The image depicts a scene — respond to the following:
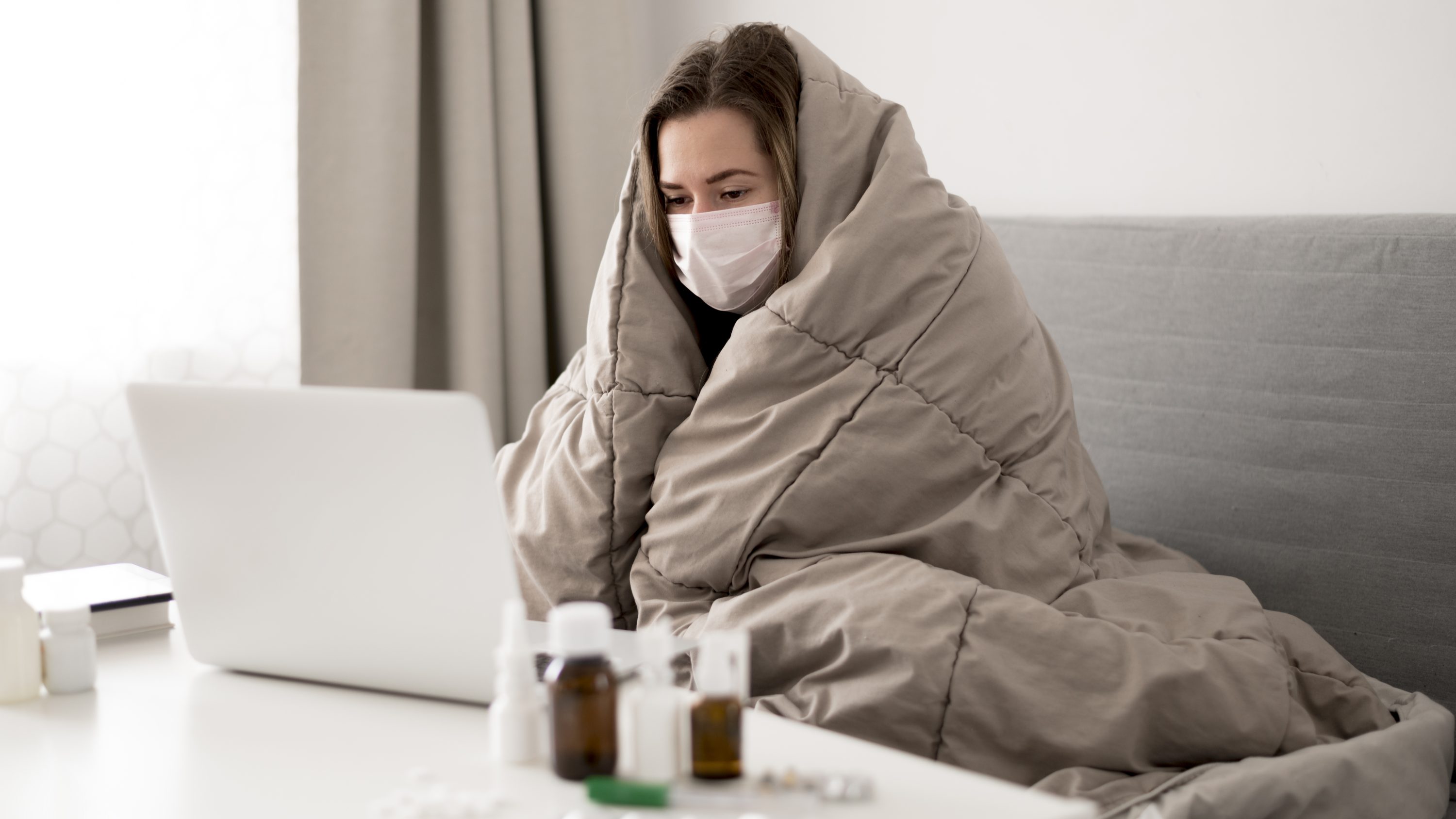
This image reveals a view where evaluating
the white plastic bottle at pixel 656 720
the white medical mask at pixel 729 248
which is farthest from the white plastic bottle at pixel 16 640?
the white medical mask at pixel 729 248

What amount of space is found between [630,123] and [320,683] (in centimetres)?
175

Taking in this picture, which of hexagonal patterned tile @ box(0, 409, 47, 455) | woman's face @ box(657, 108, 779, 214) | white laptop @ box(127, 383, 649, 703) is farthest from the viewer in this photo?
hexagonal patterned tile @ box(0, 409, 47, 455)

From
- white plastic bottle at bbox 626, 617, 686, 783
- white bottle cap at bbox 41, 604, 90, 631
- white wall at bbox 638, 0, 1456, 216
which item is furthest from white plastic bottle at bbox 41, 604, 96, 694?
white wall at bbox 638, 0, 1456, 216

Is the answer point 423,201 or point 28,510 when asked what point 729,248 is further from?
point 28,510

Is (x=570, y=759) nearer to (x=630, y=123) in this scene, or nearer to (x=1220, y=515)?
(x=1220, y=515)

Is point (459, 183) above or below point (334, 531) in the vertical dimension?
above

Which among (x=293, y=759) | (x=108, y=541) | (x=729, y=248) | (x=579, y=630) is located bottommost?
(x=108, y=541)

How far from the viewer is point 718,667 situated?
645 millimetres

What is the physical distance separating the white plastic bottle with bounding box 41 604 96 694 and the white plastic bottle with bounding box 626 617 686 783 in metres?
0.47

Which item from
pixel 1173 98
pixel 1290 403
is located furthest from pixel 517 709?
pixel 1173 98

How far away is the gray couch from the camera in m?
1.35

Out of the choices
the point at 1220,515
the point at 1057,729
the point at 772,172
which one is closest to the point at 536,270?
the point at 772,172

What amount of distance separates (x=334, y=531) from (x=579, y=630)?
264 mm

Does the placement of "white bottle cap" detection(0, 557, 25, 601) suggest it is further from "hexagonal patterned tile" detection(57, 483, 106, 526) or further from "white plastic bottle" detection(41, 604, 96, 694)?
"hexagonal patterned tile" detection(57, 483, 106, 526)
